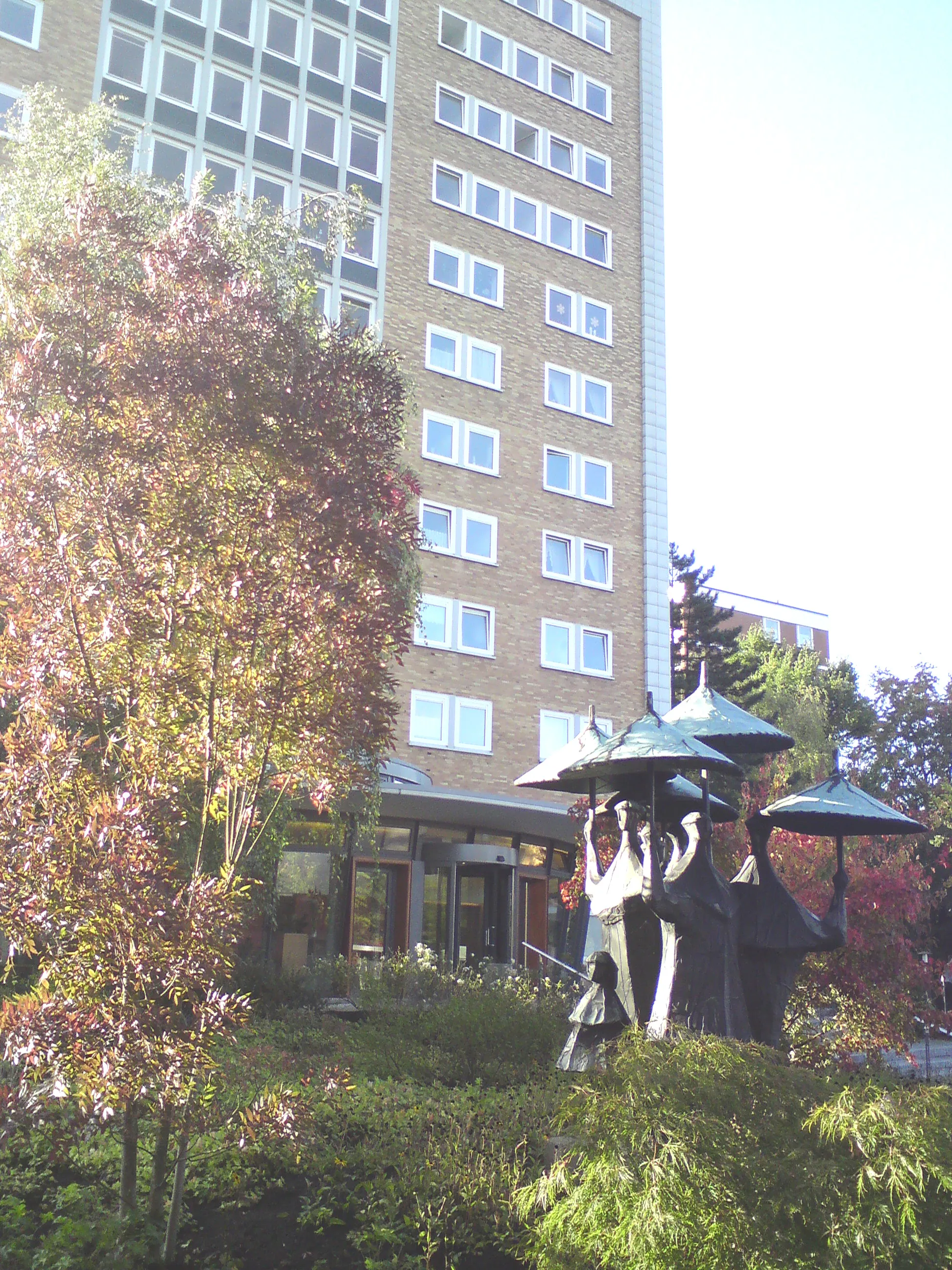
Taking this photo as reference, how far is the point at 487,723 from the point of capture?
28.5 meters

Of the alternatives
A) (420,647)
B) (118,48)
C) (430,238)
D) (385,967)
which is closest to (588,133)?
(430,238)

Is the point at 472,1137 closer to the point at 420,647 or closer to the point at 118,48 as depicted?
the point at 420,647

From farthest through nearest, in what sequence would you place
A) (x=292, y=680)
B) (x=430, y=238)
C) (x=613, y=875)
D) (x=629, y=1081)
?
1. (x=430, y=238)
2. (x=613, y=875)
3. (x=292, y=680)
4. (x=629, y=1081)

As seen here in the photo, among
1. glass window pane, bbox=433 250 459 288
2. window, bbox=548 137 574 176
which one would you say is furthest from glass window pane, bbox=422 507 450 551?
window, bbox=548 137 574 176

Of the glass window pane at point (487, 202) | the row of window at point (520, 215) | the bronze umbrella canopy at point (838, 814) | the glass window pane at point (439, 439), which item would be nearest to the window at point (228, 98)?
the row of window at point (520, 215)

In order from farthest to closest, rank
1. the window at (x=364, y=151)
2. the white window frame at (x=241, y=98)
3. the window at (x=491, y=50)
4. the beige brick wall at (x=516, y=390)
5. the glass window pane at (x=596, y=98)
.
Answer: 1. the glass window pane at (x=596, y=98)
2. the window at (x=491, y=50)
3. the window at (x=364, y=151)
4. the beige brick wall at (x=516, y=390)
5. the white window frame at (x=241, y=98)

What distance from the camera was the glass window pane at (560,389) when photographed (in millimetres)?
32438

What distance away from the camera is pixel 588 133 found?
35594 mm

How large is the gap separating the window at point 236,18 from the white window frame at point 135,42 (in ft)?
6.84

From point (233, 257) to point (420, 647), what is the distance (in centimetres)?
1920

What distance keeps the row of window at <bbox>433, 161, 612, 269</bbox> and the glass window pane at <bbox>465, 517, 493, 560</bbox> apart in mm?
8799

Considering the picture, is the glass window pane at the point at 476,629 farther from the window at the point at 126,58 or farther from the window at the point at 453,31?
the window at the point at 453,31

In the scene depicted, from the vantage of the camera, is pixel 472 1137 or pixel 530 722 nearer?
pixel 472 1137

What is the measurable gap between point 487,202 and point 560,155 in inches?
146
